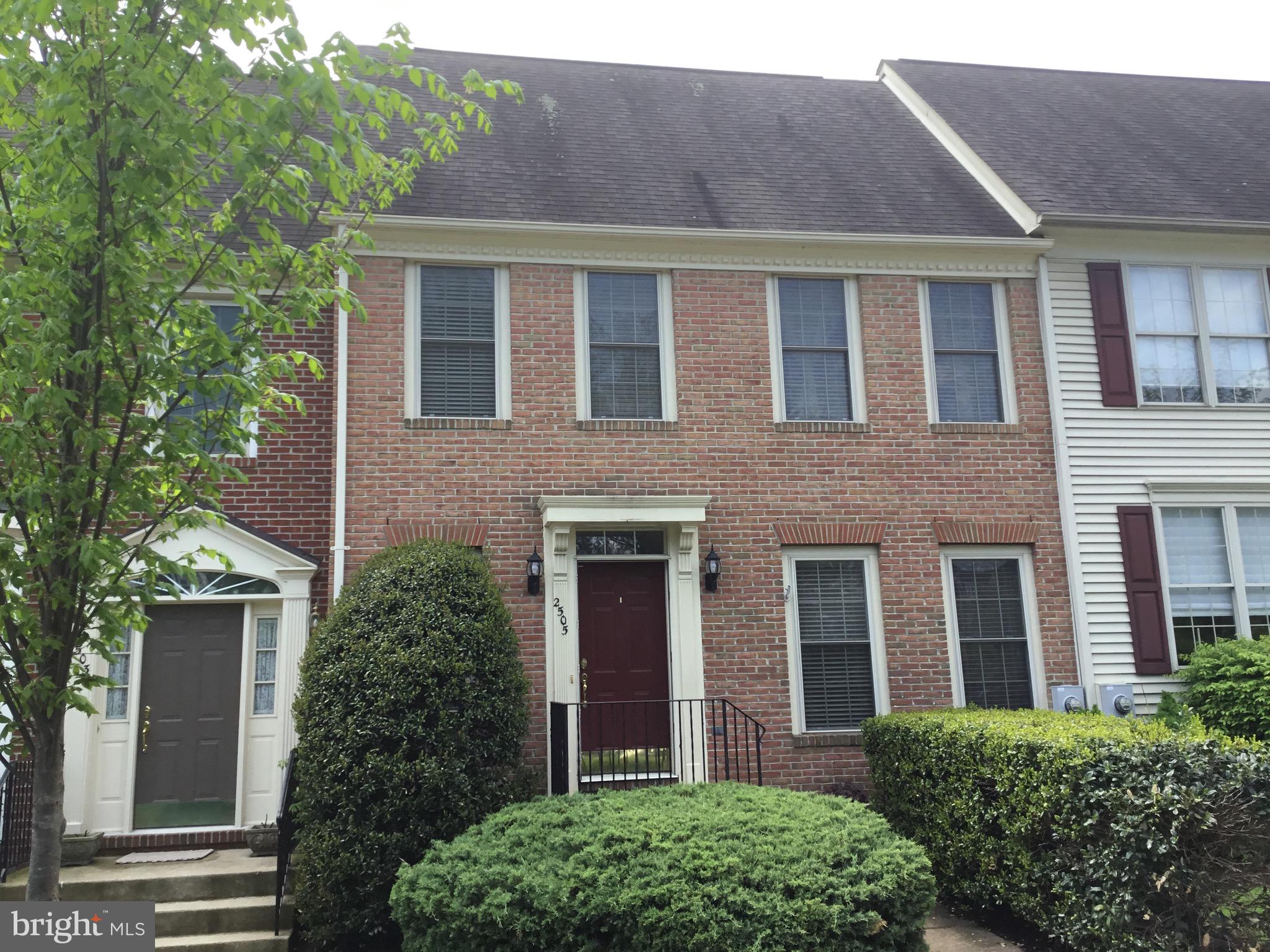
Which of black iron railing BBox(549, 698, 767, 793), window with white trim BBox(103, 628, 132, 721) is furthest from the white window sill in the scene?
window with white trim BBox(103, 628, 132, 721)

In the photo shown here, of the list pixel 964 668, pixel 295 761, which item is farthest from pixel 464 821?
pixel 964 668

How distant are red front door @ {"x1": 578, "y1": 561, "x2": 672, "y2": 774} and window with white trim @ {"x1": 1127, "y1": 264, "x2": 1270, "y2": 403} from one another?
5.62 m

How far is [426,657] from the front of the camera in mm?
7105

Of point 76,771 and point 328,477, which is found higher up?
point 328,477

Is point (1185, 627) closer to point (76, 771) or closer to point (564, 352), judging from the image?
point (564, 352)

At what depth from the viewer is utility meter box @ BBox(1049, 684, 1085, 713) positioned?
9547mm

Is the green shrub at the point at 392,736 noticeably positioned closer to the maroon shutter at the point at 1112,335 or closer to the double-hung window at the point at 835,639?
the double-hung window at the point at 835,639

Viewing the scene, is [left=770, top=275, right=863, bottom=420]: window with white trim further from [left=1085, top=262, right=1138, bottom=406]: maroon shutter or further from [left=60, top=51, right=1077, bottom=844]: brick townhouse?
[left=1085, top=262, right=1138, bottom=406]: maroon shutter

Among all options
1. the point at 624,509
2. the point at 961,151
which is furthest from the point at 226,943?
the point at 961,151

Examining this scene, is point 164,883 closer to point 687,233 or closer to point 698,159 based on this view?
point 687,233

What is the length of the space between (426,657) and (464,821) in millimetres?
1148

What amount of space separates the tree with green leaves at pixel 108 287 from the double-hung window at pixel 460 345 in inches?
195

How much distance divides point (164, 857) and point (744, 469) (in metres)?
6.05

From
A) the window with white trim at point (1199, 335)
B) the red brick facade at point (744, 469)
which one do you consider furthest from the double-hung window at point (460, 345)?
the window with white trim at point (1199, 335)
